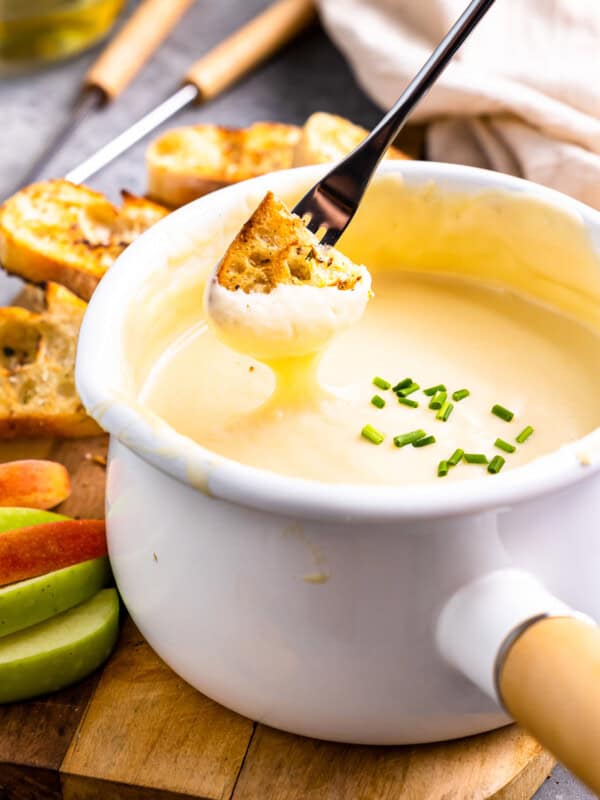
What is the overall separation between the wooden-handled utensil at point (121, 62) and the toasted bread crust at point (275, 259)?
143cm

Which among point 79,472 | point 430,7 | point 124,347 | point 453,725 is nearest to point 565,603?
point 453,725

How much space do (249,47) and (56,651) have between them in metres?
1.80

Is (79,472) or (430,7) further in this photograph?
(430,7)

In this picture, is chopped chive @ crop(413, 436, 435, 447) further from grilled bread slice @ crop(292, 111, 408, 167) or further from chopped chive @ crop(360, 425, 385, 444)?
grilled bread slice @ crop(292, 111, 408, 167)

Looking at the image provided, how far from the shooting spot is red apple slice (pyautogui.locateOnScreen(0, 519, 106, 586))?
1.43 meters

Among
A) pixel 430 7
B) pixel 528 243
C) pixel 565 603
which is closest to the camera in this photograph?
pixel 565 603

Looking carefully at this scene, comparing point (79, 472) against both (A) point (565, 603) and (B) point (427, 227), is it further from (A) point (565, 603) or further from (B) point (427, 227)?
(A) point (565, 603)

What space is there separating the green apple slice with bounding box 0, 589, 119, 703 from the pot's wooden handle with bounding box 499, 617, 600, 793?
0.55 meters

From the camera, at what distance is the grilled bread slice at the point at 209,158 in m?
2.21

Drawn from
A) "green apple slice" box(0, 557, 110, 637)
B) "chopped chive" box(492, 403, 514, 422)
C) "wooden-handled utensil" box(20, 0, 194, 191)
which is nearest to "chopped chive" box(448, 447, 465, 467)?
"chopped chive" box(492, 403, 514, 422)

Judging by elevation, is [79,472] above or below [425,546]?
below

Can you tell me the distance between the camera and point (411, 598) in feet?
3.82

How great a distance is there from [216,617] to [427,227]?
2.29 ft

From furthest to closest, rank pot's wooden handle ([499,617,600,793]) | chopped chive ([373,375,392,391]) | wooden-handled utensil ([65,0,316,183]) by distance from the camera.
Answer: wooden-handled utensil ([65,0,316,183])
chopped chive ([373,375,392,391])
pot's wooden handle ([499,617,600,793])
